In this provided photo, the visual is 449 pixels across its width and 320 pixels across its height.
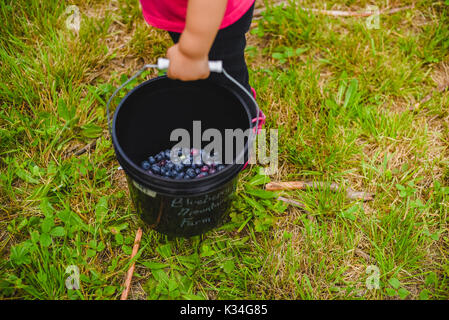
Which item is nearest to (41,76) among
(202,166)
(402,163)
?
(202,166)

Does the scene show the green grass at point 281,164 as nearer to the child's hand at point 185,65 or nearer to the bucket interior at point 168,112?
the bucket interior at point 168,112

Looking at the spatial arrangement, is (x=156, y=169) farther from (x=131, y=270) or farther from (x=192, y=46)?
(x=192, y=46)

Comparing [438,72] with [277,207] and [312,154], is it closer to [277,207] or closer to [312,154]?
[312,154]

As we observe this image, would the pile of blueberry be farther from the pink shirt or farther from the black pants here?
the pink shirt

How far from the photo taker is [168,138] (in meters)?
2.17

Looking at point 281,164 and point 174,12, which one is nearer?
point 174,12

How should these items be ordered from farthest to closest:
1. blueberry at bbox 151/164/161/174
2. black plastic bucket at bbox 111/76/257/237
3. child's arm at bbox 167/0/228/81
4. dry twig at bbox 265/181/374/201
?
dry twig at bbox 265/181/374/201, blueberry at bbox 151/164/161/174, black plastic bucket at bbox 111/76/257/237, child's arm at bbox 167/0/228/81

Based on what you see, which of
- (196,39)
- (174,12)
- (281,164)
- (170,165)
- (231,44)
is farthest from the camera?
(281,164)

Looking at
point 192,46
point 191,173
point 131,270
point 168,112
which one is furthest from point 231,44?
point 131,270

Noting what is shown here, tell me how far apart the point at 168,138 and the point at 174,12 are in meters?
0.74

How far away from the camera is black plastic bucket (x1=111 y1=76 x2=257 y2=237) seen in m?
1.48

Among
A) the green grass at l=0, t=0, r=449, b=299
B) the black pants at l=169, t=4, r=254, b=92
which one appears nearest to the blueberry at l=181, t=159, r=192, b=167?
the green grass at l=0, t=0, r=449, b=299

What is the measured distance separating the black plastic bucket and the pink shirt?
0.94ft

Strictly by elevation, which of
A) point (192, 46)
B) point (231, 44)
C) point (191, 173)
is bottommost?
point (191, 173)
